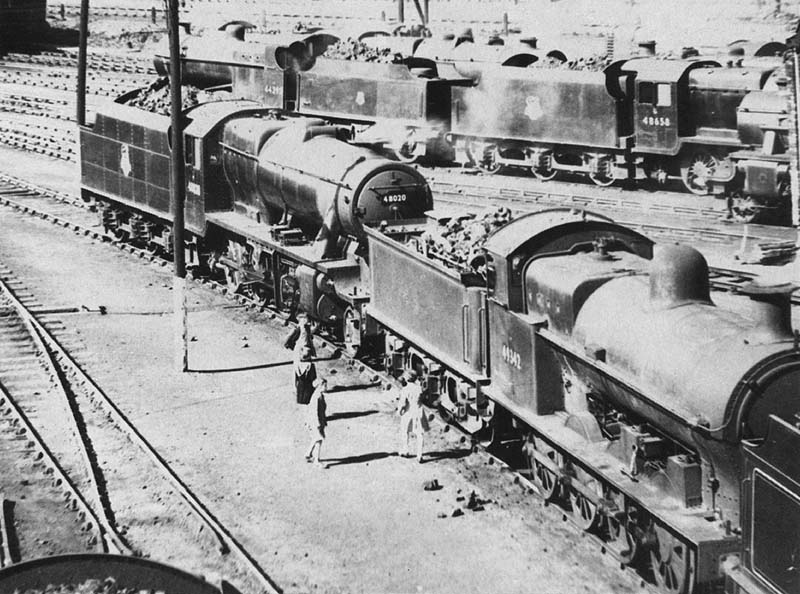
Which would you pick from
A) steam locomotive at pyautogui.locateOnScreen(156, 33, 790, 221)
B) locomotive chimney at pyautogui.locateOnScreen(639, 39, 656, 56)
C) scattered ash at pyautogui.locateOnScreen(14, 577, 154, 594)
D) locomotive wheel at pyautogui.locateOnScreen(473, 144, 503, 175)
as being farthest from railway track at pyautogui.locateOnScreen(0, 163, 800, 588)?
locomotive chimney at pyautogui.locateOnScreen(639, 39, 656, 56)

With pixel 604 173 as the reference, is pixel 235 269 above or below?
below

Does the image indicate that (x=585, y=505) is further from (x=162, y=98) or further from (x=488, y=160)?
(x=488, y=160)

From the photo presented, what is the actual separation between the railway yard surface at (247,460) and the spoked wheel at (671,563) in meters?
0.31

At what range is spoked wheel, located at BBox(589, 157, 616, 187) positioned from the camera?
3012 cm

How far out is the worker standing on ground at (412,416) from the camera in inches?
570

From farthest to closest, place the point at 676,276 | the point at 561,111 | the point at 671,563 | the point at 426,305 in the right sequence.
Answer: the point at 561,111 < the point at 426,305 < the point at 676,276 < the point at 671,563

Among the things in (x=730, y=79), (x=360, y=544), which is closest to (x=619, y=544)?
(x=360, y=544)

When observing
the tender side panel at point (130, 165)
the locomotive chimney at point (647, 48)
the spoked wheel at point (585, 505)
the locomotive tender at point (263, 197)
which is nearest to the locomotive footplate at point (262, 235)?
the locomotive tender at point (263, 197)

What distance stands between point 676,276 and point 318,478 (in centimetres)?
548

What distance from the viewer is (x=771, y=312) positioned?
980cm

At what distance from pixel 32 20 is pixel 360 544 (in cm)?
5196

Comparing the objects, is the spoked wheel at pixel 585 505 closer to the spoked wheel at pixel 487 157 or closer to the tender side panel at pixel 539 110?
the tender side panel at pixel 539 110

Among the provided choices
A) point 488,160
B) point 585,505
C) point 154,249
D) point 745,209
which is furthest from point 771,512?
point 488,160

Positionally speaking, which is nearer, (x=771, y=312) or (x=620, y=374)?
(x=771, y=312)
